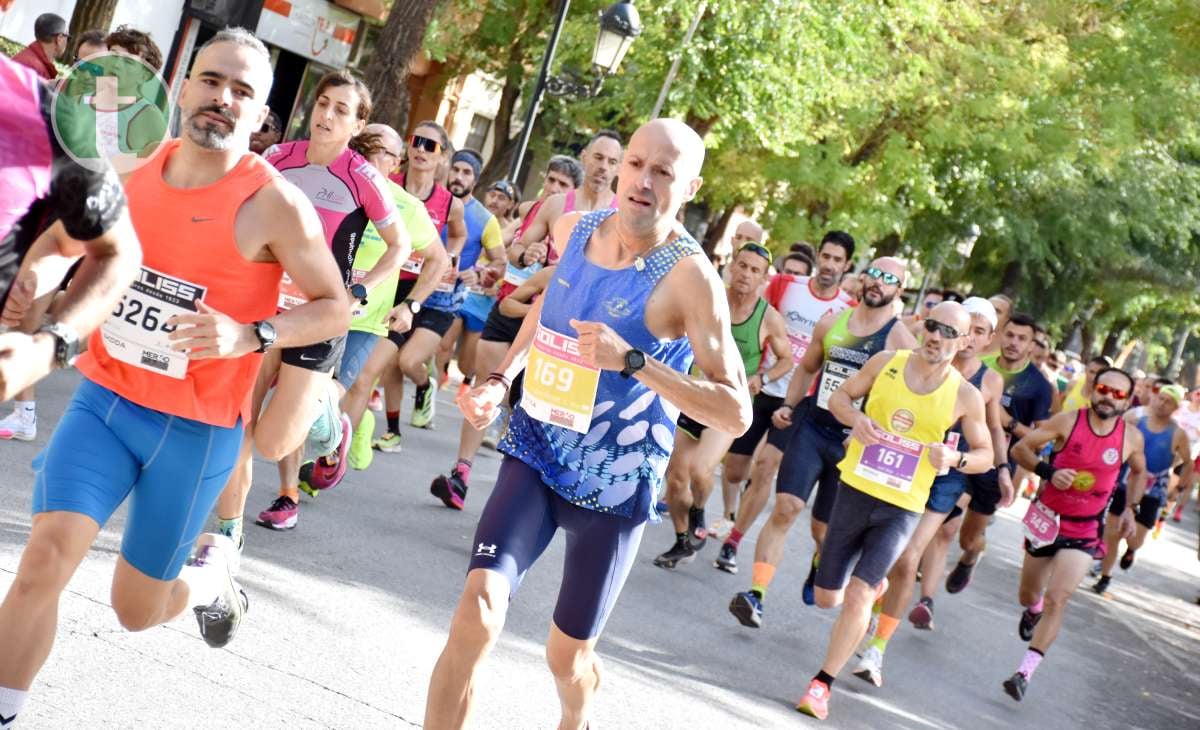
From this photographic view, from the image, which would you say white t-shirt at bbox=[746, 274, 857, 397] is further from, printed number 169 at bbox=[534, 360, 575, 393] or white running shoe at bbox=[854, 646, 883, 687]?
printed number 169 at bbox=[534, 360, 575, 393]

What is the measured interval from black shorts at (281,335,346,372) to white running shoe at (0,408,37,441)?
8.07 ft

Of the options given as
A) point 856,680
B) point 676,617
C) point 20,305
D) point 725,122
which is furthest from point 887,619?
point 725,122

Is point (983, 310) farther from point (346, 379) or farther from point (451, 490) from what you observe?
point (346, 379)

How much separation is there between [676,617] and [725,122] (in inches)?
521

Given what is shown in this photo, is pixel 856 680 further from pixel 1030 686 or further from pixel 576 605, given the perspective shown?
pixel 576 605

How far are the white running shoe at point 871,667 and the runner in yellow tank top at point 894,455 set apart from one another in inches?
25.4

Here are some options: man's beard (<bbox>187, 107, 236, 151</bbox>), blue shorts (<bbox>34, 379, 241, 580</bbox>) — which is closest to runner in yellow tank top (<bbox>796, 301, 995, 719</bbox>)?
blue shorts (<bbox>34, 379, 241, 580</bbox>)

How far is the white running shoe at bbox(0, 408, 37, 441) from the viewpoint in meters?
8.00

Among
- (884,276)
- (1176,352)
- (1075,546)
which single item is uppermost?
(1176,352)

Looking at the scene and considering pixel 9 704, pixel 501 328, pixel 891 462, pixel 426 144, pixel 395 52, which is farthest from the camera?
pixel 395 52

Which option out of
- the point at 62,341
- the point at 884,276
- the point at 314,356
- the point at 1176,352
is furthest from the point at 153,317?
the point at 1176,352

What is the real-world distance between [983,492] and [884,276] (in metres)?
2.56

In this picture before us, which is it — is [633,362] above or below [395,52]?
below
